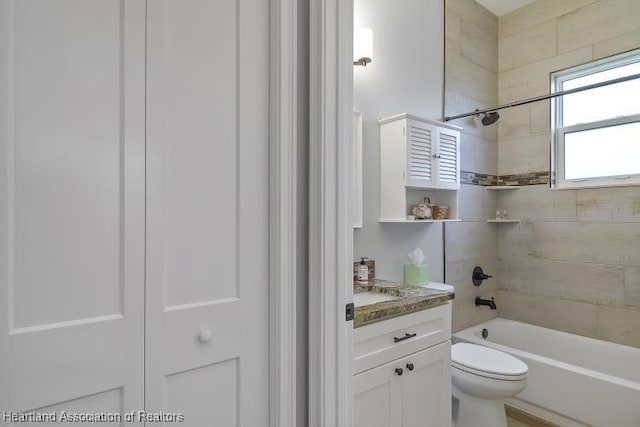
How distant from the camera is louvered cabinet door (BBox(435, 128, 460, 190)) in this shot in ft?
6.95

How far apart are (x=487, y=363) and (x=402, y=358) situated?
0.75m

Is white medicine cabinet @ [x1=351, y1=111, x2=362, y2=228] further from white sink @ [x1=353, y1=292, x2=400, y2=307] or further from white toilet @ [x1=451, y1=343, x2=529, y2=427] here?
white toilet @ [x1=451, y1=343, x2=529, y2=427]

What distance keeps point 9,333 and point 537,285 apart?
3.11m

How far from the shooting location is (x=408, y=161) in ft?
6.39

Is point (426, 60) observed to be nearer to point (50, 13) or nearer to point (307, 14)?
point (307, 14)

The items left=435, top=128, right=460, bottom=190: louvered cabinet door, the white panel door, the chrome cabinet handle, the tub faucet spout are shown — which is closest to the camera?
the white panel door

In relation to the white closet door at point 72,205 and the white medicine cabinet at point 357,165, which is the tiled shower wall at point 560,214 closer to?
the white medicine cabinet at point 357,165

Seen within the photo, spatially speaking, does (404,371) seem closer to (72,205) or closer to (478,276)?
(72,205)

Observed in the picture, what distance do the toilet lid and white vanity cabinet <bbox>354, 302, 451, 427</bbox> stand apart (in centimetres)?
28

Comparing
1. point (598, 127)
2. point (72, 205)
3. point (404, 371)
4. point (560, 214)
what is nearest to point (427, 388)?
point (404, 371)

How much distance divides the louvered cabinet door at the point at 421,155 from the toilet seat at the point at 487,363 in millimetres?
1009

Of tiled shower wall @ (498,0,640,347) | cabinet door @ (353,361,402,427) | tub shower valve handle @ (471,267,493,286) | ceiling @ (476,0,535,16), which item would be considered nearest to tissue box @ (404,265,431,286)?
cabinet door @ (353,361,402,427)

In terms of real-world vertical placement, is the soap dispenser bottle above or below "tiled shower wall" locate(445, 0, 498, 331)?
below

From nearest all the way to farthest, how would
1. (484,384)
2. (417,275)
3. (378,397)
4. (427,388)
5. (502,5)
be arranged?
(378,397)
(427,388)
(484,384)
(417,275)
(502,5)
